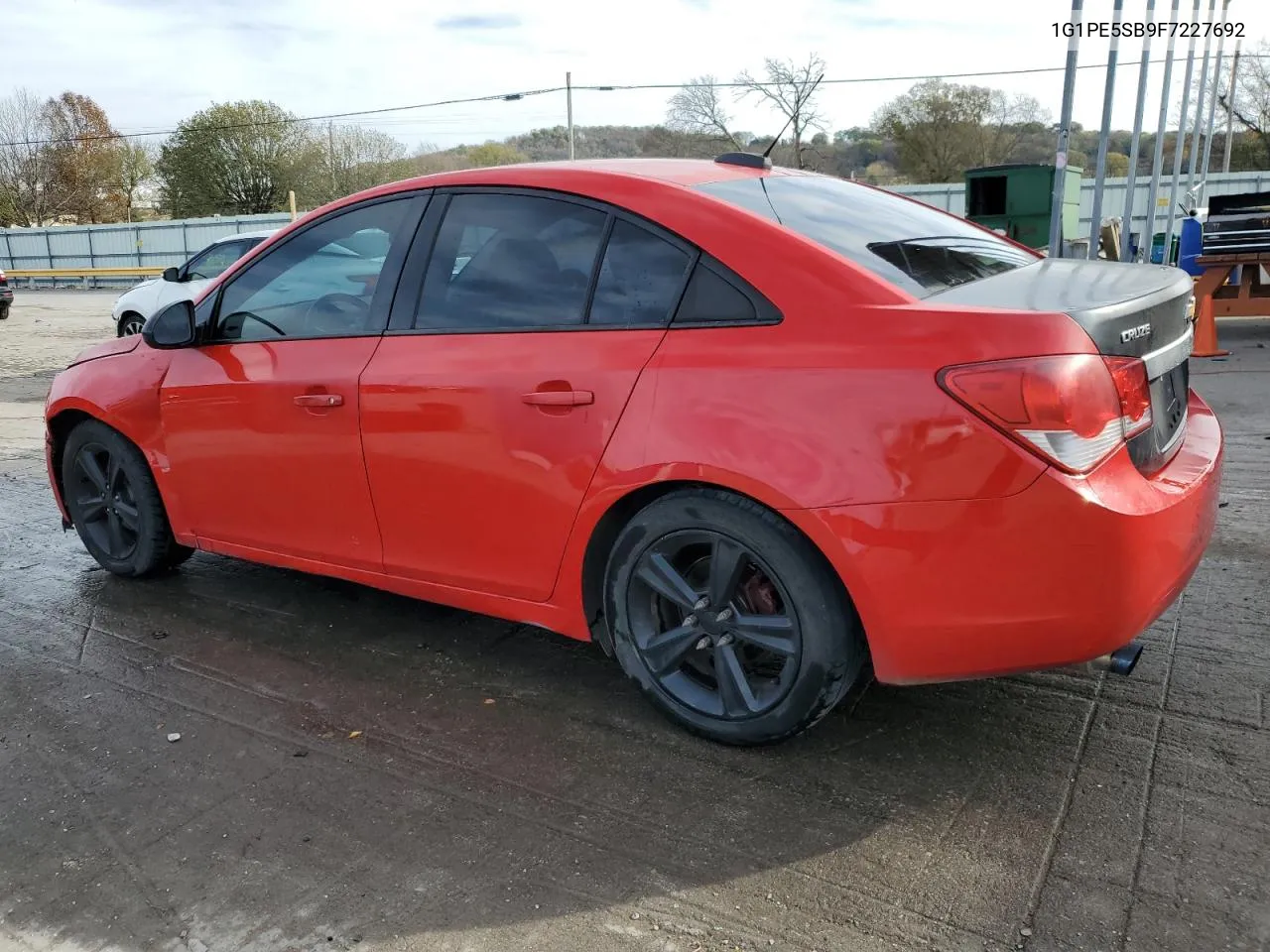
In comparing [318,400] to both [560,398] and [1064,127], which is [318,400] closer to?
[560,398]

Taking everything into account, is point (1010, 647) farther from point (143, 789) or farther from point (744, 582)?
point (143, 789)

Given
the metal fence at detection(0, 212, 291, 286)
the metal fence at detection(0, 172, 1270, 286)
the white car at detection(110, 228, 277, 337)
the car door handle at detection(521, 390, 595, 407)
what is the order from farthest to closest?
the metal fence at detection(0, 212, 291, 286) < the metal fence at detection(0, 172, 1270, 286) < the white car at detection(110, 228, 277, 337) < the car door handle at detection(521, 390, 595, 407)

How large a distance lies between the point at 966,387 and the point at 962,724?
1.19 m

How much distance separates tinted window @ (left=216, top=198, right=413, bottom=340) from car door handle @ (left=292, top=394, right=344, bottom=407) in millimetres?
226

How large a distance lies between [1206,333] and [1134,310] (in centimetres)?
902

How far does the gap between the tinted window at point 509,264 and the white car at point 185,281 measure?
34.8 ft

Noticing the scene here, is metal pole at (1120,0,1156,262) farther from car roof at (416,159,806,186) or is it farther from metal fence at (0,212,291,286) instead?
metal fence at (0,212,291,286)

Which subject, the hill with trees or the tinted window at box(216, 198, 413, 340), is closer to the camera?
the tinted window at box(216, 198, 413, 340)

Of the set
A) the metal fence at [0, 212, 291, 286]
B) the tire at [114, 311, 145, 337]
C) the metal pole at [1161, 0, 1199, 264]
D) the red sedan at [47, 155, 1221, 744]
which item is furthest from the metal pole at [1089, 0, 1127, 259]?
the metal fence at [0, 212, 291, 286]

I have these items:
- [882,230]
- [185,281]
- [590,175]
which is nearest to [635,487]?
[590,175]

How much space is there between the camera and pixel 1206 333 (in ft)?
34.0

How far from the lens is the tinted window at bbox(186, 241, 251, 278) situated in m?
13.6

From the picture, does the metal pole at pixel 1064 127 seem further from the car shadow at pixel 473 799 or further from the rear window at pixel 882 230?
the car shadow at pixel 473 799

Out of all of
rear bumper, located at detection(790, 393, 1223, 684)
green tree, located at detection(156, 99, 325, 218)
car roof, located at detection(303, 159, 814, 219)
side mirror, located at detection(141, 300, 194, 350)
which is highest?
green tree, located at detection(156, 99, 325, 218)
